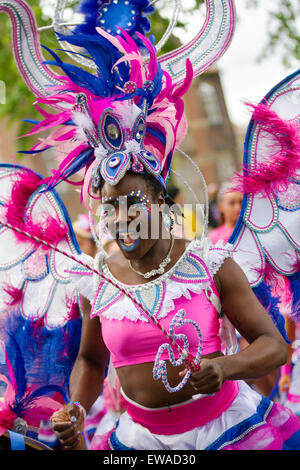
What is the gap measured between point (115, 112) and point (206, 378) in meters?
0.99

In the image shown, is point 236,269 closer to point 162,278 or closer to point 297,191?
point 162,278

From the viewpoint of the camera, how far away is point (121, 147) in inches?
78.6

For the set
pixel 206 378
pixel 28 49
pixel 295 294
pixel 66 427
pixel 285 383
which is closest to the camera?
pixel 206 378

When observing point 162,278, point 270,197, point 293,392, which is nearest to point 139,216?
point 162,278

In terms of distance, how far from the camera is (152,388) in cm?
196

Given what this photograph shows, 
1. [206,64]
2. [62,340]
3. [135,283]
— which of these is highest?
[206,64]

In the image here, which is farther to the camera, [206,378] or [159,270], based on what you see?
[159,270]

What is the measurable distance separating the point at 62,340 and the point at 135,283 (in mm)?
563

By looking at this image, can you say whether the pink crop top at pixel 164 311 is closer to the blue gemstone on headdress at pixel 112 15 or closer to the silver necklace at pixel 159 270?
the silver necklace at pixel 159 270

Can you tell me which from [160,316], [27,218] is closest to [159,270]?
[160,316]

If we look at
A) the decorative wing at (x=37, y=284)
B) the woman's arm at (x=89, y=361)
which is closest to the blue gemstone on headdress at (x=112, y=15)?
the decorative wing at (x=37, y=284)

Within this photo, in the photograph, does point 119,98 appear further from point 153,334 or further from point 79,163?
point 153,334

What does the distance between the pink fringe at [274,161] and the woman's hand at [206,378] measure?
900mm

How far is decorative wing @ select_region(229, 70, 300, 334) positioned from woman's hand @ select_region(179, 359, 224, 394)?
2.29 feet
